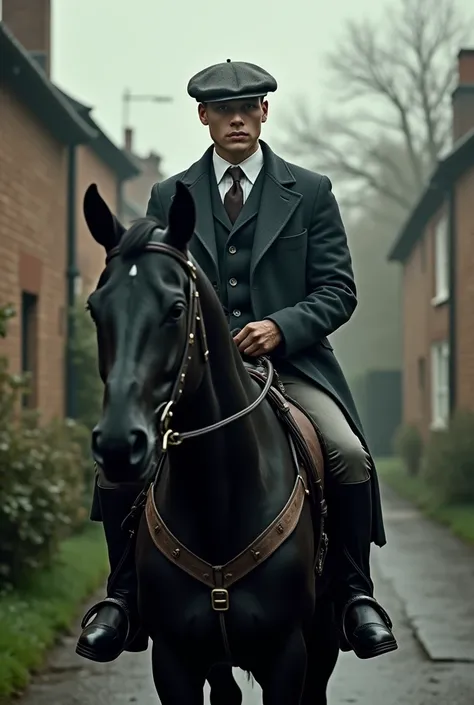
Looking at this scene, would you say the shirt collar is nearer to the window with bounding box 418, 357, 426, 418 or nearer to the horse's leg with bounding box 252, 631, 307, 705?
the horse's leg with bounding box 252, 631, 307, 705

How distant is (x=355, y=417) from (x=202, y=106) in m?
1.44

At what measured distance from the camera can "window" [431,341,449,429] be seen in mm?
27250

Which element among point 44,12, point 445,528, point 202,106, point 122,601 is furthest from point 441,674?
point 44,12

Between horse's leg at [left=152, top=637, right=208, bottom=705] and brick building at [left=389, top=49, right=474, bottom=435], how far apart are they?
17.0 metres

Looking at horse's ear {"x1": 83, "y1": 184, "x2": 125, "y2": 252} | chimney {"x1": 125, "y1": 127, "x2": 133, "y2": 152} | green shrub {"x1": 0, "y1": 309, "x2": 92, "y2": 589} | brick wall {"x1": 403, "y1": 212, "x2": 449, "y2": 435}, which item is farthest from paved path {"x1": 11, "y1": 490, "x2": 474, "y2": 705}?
Answer: chimney {"x1": 125, "y1": 127, "x2": 133, "y2": 152}

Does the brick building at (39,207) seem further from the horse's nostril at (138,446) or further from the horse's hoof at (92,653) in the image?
the horse's nostril at (138,446)

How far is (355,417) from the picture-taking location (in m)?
5.22

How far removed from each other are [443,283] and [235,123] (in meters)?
22.7

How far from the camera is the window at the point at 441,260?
2672cm

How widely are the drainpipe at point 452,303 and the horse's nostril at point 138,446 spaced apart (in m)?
19.8

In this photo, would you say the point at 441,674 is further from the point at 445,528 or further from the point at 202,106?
the point at 445,528

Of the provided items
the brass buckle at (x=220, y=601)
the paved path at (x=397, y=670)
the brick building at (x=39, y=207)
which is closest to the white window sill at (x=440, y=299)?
the brick building at (x=39, y=207)

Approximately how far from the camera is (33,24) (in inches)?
739

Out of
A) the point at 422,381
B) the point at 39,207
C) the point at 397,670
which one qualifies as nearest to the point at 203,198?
the point at 397,670
